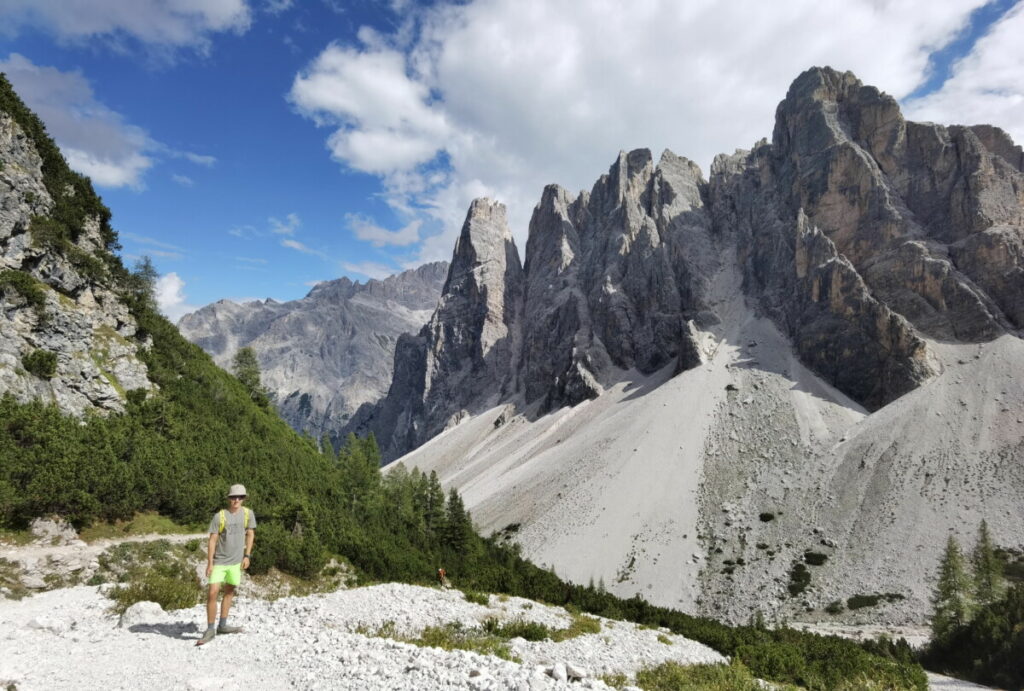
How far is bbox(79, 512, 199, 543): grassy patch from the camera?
18.5 meters

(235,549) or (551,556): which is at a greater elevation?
(235,549)

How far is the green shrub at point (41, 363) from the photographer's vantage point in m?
23.7

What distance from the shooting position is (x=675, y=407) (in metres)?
101

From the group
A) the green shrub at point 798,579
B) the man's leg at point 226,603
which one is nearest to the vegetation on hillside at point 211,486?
the man's leg at point 226,603

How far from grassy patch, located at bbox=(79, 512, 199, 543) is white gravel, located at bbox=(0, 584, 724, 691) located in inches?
235

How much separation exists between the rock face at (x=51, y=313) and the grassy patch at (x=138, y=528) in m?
7.91

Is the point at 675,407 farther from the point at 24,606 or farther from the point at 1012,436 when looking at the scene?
the point at 24,606

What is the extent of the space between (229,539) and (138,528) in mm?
14076

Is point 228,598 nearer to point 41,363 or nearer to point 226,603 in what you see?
point 226,603

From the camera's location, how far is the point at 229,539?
10.2m

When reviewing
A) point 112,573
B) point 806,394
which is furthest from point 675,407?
point 112,573

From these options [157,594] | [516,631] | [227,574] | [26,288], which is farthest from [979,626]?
[26,288]

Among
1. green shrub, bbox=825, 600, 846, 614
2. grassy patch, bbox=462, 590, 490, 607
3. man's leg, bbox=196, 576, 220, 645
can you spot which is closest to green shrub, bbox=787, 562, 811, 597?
green shrub, bbox=825, 600, 846, 614

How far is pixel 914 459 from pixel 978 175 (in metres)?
79.1
